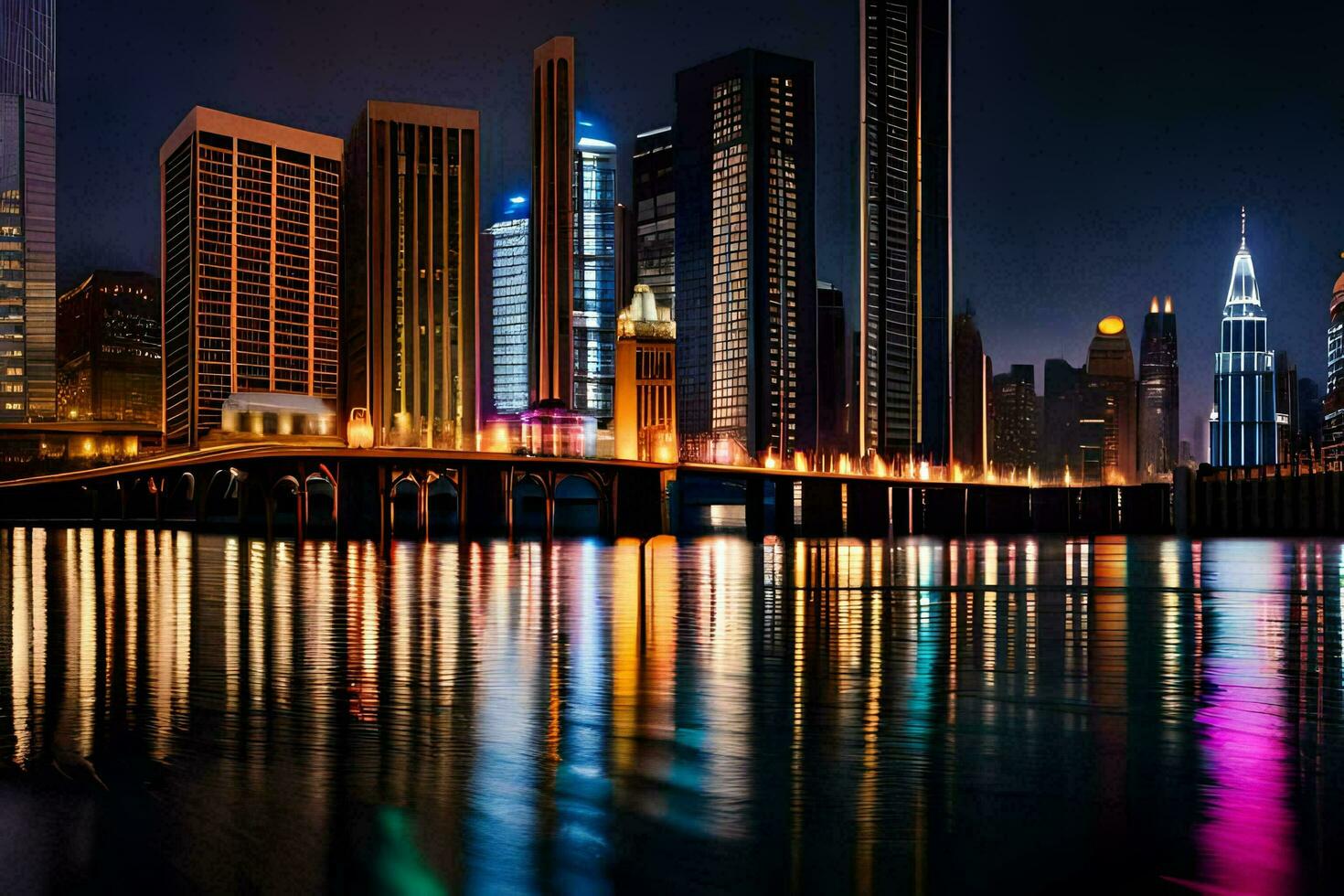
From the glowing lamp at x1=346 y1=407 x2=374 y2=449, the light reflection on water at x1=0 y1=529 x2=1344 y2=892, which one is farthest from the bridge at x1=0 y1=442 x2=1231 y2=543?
the light reflection on water at x1=0 y1=529 x2=1344 y2=892

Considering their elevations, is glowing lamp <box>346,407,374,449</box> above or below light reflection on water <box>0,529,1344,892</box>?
above

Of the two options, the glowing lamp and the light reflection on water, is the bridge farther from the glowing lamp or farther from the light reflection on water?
the light reflection on water

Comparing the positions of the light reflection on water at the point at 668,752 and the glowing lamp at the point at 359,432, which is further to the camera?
the glowing lamp at the point at 359,432

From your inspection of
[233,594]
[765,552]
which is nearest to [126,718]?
[233,594]

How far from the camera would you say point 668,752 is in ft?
41.7

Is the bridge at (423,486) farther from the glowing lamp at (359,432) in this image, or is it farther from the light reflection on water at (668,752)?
the light reflection on water at (668,752)

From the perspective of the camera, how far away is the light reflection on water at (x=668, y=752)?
29.3 ft

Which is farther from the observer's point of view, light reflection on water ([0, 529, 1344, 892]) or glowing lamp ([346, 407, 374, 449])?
glowing lamp ([346, 407, 374, 449])

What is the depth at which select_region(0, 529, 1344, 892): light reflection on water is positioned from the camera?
8922mm

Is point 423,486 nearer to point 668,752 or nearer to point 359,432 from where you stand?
point 359,432

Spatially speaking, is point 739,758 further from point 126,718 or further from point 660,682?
point 126,718

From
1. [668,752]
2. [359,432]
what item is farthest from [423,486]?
[668,752]

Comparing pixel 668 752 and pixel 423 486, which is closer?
pixel 668 752

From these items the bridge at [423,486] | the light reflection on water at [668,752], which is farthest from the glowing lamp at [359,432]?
the light reflection on water at [668,752]
